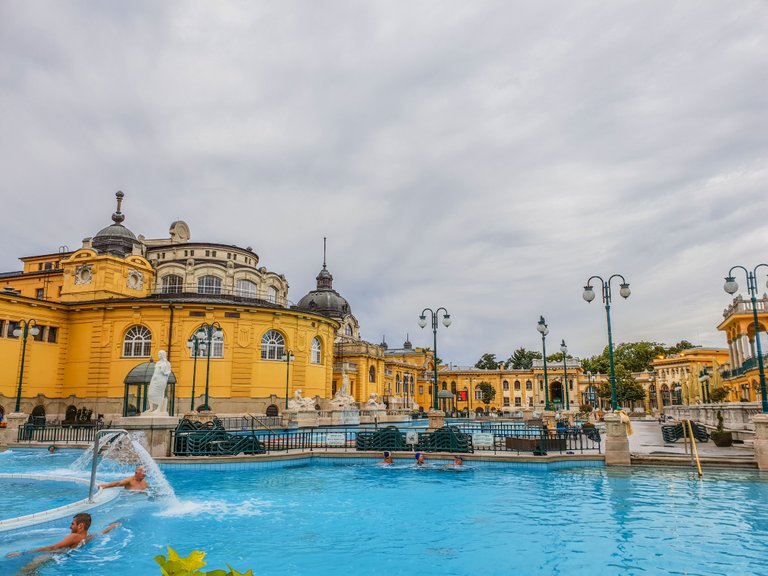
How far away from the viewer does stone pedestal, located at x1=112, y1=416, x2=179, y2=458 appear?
18.5m

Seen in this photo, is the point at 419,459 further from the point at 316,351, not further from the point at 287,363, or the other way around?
the point at 316,351

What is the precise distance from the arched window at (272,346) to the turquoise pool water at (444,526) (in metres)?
30.1

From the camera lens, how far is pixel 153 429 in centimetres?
1878

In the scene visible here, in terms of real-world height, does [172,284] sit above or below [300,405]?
above

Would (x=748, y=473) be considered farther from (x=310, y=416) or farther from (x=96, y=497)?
(x=310, y=416)

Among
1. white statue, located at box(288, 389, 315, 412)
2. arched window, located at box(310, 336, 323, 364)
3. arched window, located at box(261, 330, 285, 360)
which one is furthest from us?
arched window, located at box(310, 336, 323, 364)

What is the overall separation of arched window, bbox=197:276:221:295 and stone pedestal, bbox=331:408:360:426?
1699 centimetres

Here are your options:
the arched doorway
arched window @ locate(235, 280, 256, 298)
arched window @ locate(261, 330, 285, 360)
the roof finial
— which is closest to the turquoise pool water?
arched window @ locate(261, 330, 285, 360)

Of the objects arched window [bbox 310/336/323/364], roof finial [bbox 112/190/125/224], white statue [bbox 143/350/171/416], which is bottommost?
white statue [bbox 143/350/171/416]

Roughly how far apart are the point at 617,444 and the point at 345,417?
28517mm

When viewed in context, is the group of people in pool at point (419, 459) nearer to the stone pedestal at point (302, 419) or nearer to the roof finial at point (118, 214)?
the stone pedestal at point (302, 419)

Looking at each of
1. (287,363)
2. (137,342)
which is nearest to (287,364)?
(287,363)

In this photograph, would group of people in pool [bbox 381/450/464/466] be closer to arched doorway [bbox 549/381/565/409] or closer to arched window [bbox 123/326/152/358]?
arched window [bbox 123/326/152/358]

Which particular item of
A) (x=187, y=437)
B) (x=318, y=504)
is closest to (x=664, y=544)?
(x=318, y=504)
